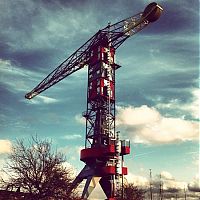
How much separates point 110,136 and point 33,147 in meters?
33.4

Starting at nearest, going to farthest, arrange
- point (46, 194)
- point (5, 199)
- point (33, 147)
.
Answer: point (46, 194) < point (5, 199) < point (33, 147)

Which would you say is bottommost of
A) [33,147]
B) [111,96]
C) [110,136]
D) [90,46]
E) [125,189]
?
[125,189]

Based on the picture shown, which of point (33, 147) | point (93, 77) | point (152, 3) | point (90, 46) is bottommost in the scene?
point (33, 147)

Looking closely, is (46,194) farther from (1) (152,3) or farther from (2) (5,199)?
(1) (152,3)

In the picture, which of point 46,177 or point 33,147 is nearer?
point 46,177

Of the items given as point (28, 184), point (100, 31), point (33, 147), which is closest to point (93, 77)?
point (100, 31)

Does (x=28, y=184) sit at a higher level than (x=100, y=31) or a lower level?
lower

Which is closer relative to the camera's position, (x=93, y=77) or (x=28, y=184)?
(x=28, y=184)

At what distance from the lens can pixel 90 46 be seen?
229ft

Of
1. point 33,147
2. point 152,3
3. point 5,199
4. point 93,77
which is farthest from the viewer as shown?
point 93,77

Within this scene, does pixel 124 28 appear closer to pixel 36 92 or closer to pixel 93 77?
pixel 93 77

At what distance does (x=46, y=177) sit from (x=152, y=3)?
46.1 m

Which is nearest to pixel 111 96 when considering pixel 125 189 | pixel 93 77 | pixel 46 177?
pixel 93 77

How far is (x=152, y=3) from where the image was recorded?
202 ft
